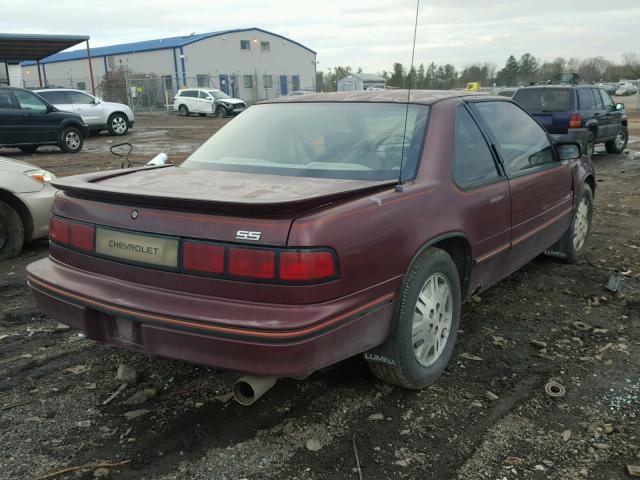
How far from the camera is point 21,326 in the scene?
4.11 metres

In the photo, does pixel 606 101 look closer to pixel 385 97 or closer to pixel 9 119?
pixel 385 97

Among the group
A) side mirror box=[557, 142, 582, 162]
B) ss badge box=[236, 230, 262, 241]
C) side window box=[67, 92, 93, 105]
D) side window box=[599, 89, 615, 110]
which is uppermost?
side window box=[67, 92, 93, 105]

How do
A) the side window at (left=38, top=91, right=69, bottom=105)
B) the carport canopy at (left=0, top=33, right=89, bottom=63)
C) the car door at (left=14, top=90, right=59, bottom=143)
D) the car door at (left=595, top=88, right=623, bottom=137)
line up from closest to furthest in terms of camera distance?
1. the car door at (left=595, top=88, right=623, bottom=137)
2. the car door at (left=14, top=90, right=59, bottom=143)
3. the side window at (left=38, top=91, right=69, bottom=105)
4. the carport canopy at (left=0, top=33, right=89, bottom=63)

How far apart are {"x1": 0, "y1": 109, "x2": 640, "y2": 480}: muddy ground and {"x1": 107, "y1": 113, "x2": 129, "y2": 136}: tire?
701 inches

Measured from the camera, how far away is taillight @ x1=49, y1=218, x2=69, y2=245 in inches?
117

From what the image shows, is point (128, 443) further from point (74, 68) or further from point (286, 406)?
point (74, 68)

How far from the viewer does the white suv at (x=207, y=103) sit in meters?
33.0

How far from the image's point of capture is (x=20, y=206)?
5676 mm

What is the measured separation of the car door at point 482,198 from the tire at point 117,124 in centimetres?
1918

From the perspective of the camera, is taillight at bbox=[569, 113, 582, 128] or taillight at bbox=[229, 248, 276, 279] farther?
taillight at bbox=[569, 113, 582, 128]

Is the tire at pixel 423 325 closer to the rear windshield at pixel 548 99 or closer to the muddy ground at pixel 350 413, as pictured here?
the muddy ground at pixel 350 413

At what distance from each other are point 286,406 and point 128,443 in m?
0.79

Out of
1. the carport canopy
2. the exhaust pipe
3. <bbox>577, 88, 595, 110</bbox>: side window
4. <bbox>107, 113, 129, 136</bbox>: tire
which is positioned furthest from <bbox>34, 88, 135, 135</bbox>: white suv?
the exhaust pipe

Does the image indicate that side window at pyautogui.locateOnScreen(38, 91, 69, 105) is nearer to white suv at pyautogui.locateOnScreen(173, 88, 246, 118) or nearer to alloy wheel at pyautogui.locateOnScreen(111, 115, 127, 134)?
alloy wheel at pyautogui.locateOnScreen(111, 115, 127, 134)
